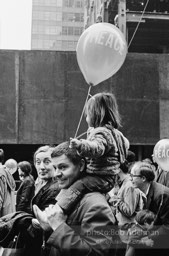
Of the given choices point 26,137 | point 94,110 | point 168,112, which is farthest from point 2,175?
point 168,112

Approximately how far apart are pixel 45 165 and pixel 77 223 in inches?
57.0

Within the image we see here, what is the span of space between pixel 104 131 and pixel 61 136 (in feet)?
32.9

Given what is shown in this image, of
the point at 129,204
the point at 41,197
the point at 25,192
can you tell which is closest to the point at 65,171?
the point at 41,197

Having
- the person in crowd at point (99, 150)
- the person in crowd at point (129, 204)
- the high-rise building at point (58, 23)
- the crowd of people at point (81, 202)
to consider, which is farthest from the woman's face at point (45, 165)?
the high-rise building at point (58, 23)

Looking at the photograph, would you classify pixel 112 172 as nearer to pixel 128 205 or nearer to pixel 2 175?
pixel 128 205

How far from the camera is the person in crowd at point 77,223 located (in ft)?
7.42

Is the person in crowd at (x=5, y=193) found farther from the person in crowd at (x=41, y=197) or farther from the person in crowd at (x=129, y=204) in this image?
the person in crowd at (x=41, y=197)

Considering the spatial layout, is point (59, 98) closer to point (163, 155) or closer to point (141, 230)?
point (163, 155)

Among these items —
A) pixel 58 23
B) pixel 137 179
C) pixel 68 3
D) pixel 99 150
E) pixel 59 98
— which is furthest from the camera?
pixel 58 23

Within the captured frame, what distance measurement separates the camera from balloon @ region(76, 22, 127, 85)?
4465mm

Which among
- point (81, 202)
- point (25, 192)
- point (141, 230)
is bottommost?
point (25, 192)

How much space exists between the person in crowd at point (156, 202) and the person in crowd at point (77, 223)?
1889mm

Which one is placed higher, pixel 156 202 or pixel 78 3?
pixel 78 3

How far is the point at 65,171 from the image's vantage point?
253 cm
